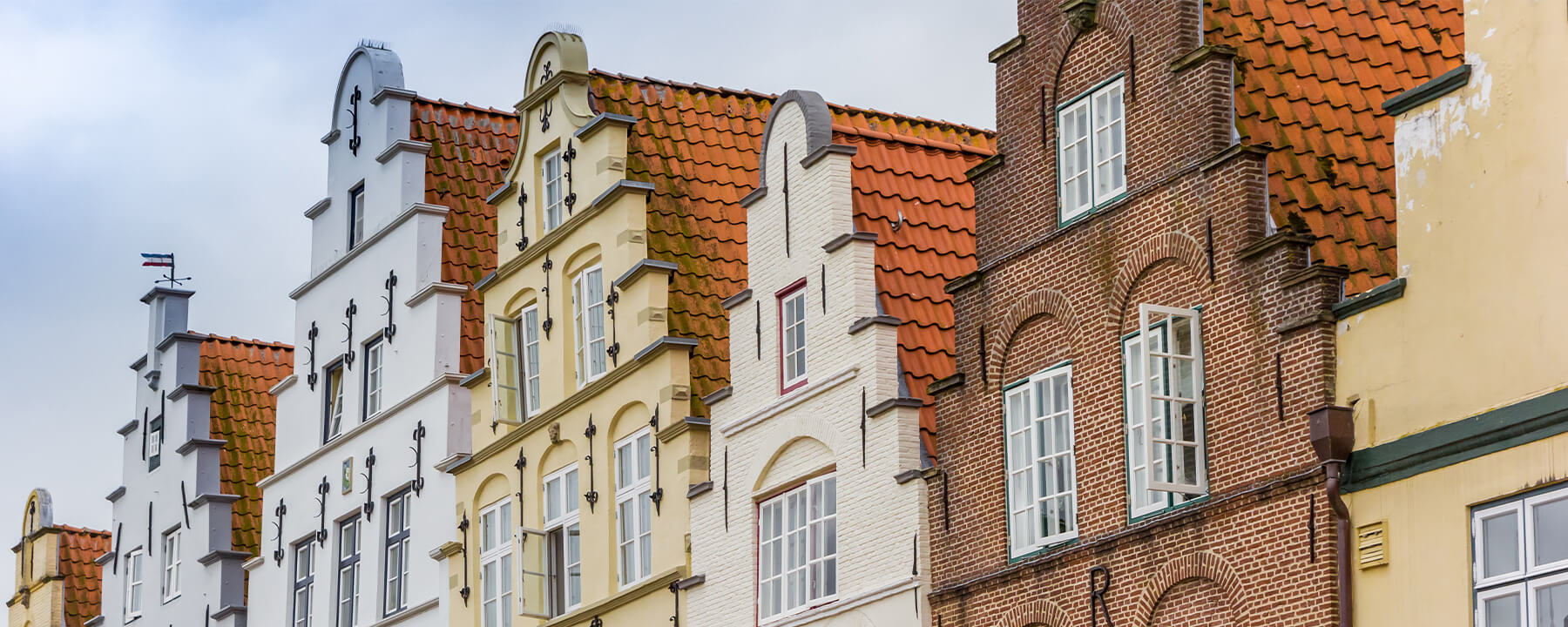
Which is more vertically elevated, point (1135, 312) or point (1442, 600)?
point (1135, 312)

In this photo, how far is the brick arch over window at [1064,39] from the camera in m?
18.4

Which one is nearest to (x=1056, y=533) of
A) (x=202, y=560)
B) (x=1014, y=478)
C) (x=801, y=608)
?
(x=1014, y=478)

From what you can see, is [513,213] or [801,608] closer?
[801,608]

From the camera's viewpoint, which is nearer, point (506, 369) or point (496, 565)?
point (496, 565)

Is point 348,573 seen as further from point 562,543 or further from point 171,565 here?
point 171,565

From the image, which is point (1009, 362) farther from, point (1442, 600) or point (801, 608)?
point (1442, 600)

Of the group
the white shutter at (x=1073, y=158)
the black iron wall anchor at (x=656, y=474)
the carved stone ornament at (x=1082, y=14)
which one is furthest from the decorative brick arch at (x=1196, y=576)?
the black iron wall anchor at (x=656, y=474)

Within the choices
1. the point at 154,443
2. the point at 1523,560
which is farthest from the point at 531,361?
the point at 1523,560

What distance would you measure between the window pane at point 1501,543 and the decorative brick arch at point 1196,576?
82.3 inches

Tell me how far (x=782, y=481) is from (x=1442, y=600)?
27.0 feet

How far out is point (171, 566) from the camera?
34.9 m

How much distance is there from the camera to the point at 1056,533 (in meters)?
18.2

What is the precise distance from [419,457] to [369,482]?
4.50ft

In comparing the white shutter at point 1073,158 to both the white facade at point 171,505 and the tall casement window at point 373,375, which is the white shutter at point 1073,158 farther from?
the white facade at point 171,505
